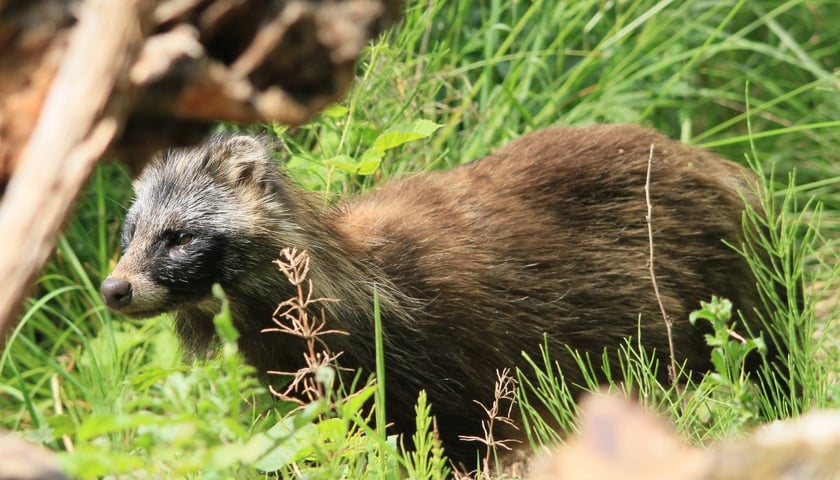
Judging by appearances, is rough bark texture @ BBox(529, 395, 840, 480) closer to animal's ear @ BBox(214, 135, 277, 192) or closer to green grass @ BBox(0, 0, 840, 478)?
green grass @ BBox(0, 0, 840, 478)

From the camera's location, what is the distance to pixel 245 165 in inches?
161

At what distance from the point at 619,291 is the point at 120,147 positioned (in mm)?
2727

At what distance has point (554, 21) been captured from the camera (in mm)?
5391

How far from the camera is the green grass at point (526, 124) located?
4117 mm

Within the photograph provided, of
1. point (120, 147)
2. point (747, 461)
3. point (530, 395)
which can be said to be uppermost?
point (120, 147)

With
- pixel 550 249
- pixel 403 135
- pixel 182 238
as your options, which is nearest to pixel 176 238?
pixel 182 238

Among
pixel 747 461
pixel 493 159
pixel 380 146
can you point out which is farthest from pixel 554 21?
pixel 747 461

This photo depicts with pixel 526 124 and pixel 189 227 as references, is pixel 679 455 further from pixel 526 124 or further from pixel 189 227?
pixel 526 124

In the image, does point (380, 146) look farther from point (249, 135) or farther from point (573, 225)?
point (573, 225)

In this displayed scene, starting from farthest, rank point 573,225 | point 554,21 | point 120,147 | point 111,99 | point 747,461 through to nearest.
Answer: point 554,21, point 573,225, point 120,147, point 111,99, point 747,461

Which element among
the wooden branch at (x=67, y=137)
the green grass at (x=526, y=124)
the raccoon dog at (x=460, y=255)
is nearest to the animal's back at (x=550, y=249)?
the raccoon dog at (x=460, y=255)

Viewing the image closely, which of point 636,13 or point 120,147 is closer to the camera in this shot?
point 120,147

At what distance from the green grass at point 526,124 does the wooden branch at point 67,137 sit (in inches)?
66.4

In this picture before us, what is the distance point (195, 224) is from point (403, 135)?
0.84 meters
